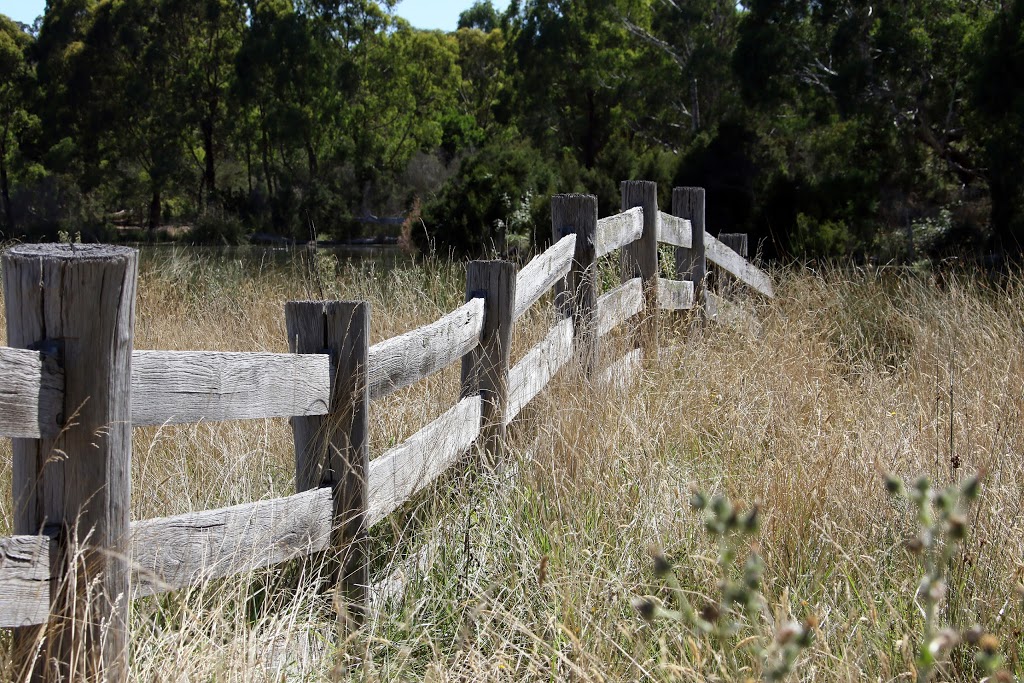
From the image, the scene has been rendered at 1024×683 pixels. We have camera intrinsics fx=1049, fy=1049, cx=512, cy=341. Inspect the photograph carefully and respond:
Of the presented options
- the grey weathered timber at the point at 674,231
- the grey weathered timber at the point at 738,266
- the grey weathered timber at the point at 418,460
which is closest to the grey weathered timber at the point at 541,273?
the grey weathered timber at the point at 418,460

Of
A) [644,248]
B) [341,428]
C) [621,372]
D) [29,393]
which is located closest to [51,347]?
[29,393]

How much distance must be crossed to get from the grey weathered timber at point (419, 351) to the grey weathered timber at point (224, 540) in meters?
0.42

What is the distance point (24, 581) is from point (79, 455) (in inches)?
10.7

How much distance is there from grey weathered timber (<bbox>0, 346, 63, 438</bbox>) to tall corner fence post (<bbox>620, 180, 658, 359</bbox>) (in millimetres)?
5273

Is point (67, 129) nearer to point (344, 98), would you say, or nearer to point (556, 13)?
point (344, 98)

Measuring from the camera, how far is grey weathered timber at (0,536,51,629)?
2.08 meters

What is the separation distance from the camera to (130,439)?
2.29 meters

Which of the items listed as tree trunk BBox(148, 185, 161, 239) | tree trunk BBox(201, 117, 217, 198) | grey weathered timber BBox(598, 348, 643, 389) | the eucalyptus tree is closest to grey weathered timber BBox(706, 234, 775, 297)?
grey weathered timber BBox(598, 348, 643, 389)

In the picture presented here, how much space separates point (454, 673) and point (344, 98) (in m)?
44.9

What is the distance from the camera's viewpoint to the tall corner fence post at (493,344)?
13.9 ft

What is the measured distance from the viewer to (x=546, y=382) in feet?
16.5

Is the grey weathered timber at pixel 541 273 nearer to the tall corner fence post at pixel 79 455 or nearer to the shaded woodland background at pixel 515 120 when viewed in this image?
the tall corner fence post at pixel 79 455

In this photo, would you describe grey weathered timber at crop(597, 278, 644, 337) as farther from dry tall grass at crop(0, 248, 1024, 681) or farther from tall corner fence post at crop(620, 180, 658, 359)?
dry tall grass at crop(0, 248, 1024, 681)

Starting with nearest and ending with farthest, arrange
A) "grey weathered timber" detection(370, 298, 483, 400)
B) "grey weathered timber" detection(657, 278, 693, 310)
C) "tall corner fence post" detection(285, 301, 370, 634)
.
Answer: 1. "tall corner fence post" detection(285, 301, 370, 634)
2. "grey weathered timber" detection(370, 298, 483, 400)
3. "grey weathered timber" detection(657, 278, 693, 310)
